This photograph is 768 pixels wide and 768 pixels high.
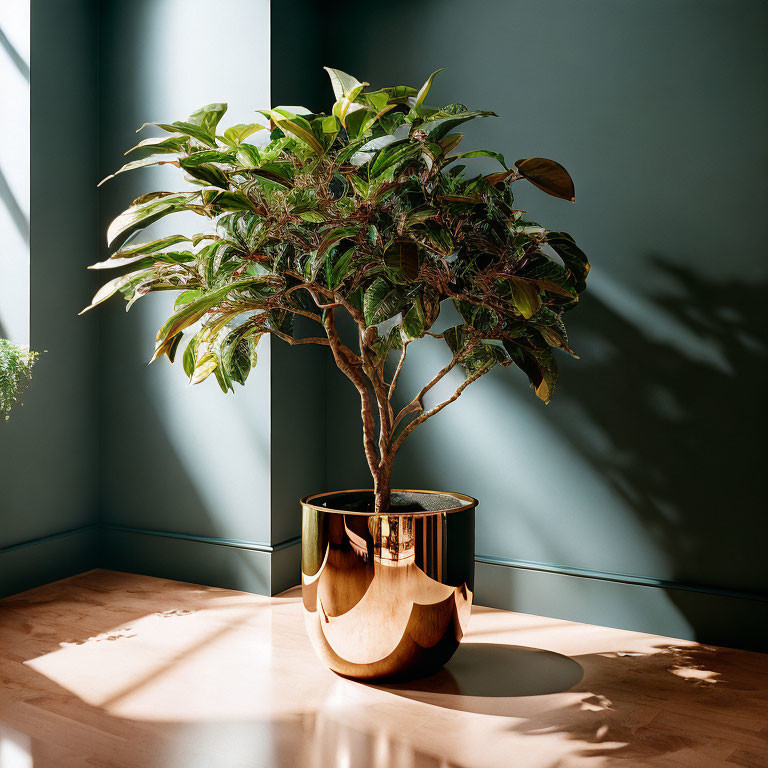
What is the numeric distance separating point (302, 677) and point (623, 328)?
1.31 m

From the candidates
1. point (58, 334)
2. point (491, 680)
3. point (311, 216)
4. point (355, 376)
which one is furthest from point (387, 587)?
point (58, 334)

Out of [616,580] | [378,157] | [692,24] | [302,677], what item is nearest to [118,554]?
[302,677]

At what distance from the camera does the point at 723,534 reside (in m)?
2.04

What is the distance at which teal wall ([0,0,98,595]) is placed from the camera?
2506 mm

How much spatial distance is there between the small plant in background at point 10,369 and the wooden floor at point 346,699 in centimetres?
66

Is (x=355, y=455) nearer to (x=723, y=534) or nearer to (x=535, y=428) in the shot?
(x=535, y=428)

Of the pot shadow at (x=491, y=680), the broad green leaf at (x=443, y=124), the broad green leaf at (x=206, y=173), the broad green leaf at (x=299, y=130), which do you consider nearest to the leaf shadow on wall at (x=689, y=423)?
the pot shadow at (x=491, y=680)

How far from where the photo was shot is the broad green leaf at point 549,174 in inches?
58.9

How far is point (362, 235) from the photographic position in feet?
5.08

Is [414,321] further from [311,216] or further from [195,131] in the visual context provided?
[195,131]

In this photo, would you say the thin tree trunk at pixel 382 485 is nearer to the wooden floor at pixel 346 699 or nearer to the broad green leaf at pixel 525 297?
the wooden floor at pixel 346 699

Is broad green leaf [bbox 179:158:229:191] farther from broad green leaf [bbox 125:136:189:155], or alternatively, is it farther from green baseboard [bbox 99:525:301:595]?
green baseboard [bbox 99:525:301:595]

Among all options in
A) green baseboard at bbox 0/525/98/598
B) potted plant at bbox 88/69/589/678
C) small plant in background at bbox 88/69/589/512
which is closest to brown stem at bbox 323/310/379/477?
potted plant at bbox 88/69/589/678

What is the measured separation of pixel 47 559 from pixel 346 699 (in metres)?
1.42
